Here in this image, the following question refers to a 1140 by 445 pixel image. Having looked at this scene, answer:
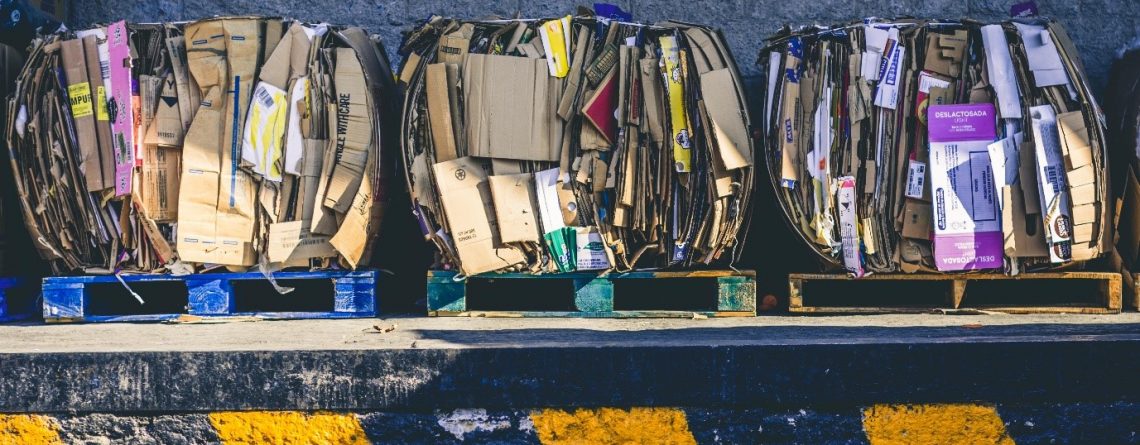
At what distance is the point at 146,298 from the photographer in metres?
4.62

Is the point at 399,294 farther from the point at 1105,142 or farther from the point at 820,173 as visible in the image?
the point at 1105,142

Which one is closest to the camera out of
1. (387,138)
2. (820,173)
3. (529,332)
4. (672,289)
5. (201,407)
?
(201,407)

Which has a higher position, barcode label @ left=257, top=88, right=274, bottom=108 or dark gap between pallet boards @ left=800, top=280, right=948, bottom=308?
barcode label @ left=257, top=88, right=274, bottom=108

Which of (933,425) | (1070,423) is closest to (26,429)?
(933,425)

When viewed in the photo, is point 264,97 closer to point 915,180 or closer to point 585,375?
point 585,375

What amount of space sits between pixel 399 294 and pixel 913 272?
220 centimetres

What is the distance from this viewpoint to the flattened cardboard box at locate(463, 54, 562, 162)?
3955 millimetres

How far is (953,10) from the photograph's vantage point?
547cm

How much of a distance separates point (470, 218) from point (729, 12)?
2.28 m

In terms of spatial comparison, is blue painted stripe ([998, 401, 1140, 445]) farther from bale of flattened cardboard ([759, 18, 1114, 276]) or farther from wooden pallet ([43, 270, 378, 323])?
wooden pallet ([43, 270, 378, 323])

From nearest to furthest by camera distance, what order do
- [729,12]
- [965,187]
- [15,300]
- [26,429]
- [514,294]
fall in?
[26,429], [965,187], [15,300], [514,294], [729,12]

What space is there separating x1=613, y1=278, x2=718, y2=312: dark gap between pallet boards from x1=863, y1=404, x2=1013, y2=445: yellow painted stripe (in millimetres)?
1740

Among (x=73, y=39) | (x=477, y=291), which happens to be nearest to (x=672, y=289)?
(x=477, y=291)

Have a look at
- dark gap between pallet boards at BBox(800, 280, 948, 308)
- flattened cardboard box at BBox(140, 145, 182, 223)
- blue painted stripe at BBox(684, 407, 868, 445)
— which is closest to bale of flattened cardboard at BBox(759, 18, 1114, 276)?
dark gap between pallet boards at BBox(800, 280, 948, 308)
